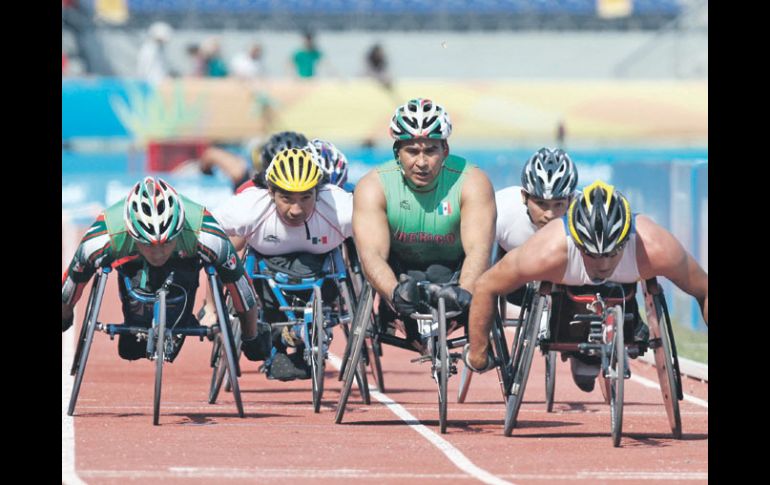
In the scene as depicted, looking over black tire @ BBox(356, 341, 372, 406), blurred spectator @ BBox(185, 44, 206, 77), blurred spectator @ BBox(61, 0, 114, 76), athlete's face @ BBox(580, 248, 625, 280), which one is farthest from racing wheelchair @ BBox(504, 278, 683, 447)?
blurred spectator @ BBox(61, 0, 114, 76)

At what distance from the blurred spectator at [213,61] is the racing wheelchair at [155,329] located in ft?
70.7

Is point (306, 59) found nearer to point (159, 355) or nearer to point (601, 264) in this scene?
point (159, 355)

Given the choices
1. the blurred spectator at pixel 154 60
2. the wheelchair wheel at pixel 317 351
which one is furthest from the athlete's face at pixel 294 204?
the blurred spectator at pixel 154 60

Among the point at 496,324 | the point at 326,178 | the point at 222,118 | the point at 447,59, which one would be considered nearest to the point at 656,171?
the point at 326,178

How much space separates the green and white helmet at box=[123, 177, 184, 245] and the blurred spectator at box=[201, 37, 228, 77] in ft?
71.8

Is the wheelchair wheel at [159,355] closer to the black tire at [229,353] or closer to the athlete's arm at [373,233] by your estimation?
the black tire at [229,353]

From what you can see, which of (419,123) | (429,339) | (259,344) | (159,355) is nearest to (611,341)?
(429,339)

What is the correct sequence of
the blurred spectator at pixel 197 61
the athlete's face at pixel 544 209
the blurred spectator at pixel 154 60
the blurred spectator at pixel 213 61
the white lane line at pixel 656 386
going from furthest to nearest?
the blurred spectator at pixel 197 61, the blurred spectator at pixel 213 61, the blurred spectator at pixel 154 60, the white lane line at pixel 656 386, the athlete's face at pixel 544 209

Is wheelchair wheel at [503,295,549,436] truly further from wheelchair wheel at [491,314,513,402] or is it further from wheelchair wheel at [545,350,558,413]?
wheelchair wheel at [545,350,558,413]

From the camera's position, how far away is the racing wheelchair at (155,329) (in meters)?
10.5

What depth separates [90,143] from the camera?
3148 centimetres

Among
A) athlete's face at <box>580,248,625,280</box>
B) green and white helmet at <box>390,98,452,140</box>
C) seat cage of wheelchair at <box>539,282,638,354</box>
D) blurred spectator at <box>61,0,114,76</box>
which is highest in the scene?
blurred spectator at <box>61,0,114,76</box>

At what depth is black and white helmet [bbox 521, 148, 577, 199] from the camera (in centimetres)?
1162

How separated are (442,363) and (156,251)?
1970 millimetres
